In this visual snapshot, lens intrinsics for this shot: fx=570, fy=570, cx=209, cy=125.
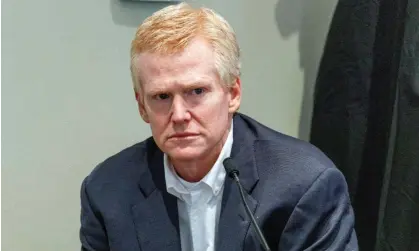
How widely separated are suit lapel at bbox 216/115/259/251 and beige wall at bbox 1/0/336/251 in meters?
0.44

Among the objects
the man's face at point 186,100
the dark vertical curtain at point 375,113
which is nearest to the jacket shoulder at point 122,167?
the man's face at point 186,100

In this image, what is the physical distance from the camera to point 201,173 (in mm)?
1128

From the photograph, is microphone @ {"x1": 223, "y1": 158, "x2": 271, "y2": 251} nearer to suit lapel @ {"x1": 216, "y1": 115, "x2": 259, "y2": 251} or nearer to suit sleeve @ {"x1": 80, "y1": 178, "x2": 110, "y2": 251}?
suit lapel @ {"x1": 216, "y1": 115, "x2": 259, "y2": 251}

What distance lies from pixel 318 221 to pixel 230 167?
7.0 inches

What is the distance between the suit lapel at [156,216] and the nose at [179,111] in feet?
0.66

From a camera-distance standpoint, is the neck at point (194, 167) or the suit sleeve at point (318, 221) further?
the neck at point (194, 167)

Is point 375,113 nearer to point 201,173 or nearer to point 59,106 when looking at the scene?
point 201,173

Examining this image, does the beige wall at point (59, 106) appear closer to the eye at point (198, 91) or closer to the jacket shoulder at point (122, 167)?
the jacket shoulder at point (122, 167)

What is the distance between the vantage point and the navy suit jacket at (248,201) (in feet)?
3.22

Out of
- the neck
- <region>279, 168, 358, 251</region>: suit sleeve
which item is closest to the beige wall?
the neck

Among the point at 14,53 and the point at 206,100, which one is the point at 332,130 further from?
the point at 14,53

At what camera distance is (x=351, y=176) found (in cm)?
143

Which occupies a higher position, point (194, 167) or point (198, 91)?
point (198, 91)

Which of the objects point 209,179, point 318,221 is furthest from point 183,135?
point 318,221
